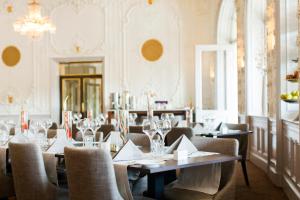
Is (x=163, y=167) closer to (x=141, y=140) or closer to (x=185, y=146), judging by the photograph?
(x=185, y=146)

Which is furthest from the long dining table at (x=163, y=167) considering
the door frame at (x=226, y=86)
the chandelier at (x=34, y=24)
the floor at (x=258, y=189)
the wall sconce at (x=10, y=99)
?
the wall sconce at (x=10, y=99)

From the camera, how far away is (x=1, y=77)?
1227cm

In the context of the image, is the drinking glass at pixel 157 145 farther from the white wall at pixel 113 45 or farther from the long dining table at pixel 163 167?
the white wall at pixel 113 45

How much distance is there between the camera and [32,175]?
3523 mm

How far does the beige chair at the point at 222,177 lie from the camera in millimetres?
3262

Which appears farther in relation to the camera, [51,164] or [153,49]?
[153,49]

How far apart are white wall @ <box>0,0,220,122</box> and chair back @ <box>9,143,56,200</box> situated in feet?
26.3

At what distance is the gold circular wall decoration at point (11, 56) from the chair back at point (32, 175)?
911 cm

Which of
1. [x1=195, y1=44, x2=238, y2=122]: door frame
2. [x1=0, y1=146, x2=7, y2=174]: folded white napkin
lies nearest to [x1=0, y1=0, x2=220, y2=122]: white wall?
[x1=195, y1=44, x2=238, y2=122]: door frame

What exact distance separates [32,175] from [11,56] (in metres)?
9.32

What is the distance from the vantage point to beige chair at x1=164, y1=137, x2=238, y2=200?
326 centimetres

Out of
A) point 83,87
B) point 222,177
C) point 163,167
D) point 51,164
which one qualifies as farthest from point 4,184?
point 83,87

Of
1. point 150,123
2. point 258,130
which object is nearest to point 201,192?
point 150,123

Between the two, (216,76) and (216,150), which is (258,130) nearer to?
(216,76)
